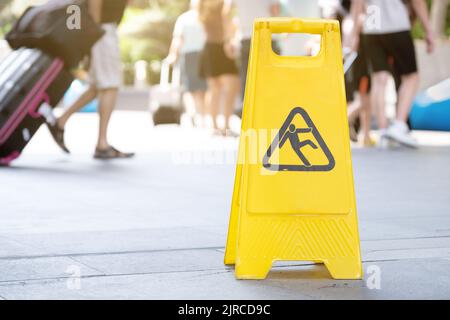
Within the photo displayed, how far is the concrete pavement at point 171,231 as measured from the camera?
3.91m

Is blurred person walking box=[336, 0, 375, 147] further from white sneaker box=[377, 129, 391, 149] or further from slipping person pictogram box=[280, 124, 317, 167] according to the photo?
slipping person pictogram box=[280, 124, 317, 167]

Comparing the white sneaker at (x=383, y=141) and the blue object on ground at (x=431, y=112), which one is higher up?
the white sneaker at (x=383, y=141)

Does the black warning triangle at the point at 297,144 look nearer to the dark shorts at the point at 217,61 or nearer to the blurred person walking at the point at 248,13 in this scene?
the blurred person walking at the point at 248,13

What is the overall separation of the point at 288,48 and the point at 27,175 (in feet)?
22.7

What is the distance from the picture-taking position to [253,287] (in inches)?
155

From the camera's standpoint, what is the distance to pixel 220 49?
45.7ft

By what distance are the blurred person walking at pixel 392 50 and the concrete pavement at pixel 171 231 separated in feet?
2.38

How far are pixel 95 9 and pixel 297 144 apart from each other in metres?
5.89

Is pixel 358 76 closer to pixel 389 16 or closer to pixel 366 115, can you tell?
pixel 366 115

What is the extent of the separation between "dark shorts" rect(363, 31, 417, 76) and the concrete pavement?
1.06 metres

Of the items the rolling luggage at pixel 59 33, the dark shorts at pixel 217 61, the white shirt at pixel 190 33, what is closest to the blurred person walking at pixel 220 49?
the dark shorts at pixel 217 61

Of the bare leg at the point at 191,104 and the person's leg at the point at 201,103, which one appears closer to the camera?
the person's leg at the point at 201,103

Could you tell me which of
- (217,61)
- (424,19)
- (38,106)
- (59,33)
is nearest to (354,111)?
(424,19)
